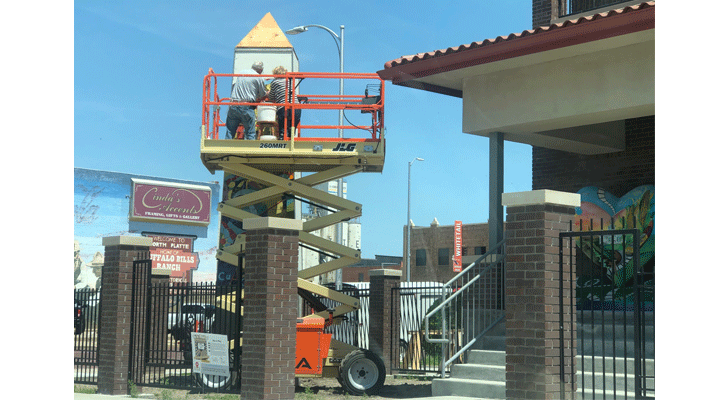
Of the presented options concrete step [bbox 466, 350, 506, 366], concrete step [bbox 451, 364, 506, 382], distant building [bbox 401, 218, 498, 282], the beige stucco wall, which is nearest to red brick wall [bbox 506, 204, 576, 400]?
concrete step [bbox 451, 364, 506, 382]

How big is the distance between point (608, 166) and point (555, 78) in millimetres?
2643

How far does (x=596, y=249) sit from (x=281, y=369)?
551 cm

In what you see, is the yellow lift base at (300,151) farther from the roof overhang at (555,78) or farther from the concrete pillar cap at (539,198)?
the concrete pillar cap at (539,198)

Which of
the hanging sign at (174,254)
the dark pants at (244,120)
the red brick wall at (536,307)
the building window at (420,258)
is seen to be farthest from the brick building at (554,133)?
the hanging sign at (174,254)

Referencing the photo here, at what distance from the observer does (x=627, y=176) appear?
12.6 metres

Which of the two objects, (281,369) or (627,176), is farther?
(627,176)

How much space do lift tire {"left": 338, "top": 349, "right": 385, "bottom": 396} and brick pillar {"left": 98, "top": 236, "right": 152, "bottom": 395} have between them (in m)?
3.57

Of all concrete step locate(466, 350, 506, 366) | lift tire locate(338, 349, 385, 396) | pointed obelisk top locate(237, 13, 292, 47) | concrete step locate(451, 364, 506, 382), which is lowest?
lift tire locate(338, 349, 385, 396)

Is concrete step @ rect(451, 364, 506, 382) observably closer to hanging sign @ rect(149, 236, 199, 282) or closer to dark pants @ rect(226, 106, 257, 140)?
dark pants @ rect(226, 106, 257, 140)

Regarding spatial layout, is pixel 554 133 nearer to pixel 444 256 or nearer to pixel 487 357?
pixel 487 357

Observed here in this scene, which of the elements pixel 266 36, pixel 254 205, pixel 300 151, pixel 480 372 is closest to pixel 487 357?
pixel 480 372

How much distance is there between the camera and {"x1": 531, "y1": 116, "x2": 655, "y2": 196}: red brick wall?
12414 mm
